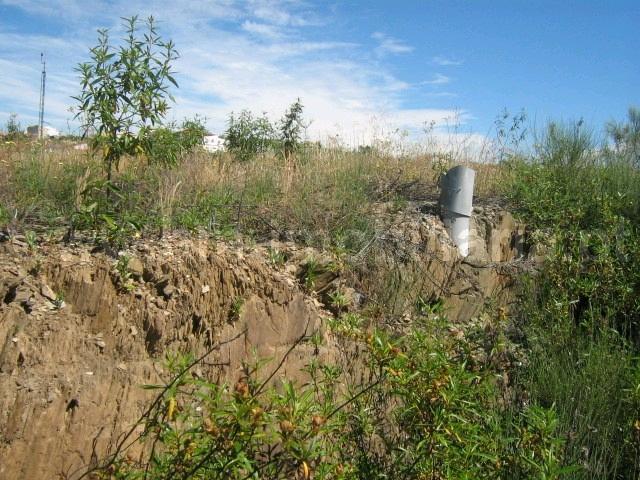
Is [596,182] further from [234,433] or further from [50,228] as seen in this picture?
[234,433]

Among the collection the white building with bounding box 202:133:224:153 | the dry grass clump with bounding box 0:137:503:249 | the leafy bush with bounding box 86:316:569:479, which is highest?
the white building with bounding box 202:133:224:153

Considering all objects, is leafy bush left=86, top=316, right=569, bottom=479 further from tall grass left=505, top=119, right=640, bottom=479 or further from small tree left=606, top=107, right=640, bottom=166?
small tree left=606, top=107, right=640, bottom=166

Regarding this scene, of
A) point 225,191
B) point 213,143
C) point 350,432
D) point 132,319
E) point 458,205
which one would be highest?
point 213,143

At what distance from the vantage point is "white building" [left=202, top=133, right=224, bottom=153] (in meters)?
10.3

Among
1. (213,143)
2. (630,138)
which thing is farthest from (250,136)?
(630,138)

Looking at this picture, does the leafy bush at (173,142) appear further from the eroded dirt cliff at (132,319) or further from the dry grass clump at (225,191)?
the eroded dirt cliff at (132,319)

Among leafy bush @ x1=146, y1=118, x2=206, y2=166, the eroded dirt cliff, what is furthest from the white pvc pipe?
leafy bush @ x1=146, y1=118, x2=206, y2=166

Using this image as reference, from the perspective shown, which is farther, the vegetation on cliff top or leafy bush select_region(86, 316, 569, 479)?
the vegetation on cliff top

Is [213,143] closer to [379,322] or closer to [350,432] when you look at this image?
[379,322]

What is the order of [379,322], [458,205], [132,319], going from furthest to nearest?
[458,205] < [379,322] < [132,319]

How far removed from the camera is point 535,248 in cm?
808

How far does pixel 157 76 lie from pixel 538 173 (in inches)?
228

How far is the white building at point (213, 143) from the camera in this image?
33.7 feet

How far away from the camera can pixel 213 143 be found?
1148 cm
